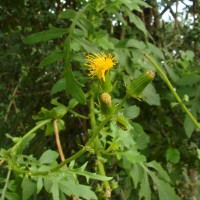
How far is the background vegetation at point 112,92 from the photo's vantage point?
1300 mm

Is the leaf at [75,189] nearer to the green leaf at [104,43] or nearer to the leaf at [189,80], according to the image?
the green leaf at [104,43]

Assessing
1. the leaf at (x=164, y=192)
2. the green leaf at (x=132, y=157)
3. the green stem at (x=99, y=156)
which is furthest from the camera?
the leaf at (x=164, y=192)

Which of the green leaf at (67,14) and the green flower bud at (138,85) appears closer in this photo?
the green flower bud at (138,85)

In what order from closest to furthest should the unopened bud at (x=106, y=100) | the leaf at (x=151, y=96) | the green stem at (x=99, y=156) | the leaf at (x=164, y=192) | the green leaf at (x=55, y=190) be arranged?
the unopened bud at (x=106, y=100)
the green leaf at (x=55, y=190)
the green stem at (x=99, y=156)
the leaf at (x=164, y=192)
the leaf at (x=151, y=96)

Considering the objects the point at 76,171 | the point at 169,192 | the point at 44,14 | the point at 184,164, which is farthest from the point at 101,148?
the point at 44,14

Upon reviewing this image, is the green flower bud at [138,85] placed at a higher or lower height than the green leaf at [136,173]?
higher

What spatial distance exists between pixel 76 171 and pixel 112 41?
23.8 inches

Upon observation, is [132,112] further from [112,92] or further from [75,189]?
[75,189]

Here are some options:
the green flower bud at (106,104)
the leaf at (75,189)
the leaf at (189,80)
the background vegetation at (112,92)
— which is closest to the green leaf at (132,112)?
the background vegetation at (112,92)

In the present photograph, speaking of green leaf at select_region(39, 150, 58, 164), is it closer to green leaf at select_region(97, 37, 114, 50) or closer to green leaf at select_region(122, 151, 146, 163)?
green leaf at select_region(122, 151, 146, 163)

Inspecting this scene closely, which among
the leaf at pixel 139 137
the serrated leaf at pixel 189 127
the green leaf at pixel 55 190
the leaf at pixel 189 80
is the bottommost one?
the green leaf at pixel 55 190

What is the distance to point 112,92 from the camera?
4.80ft

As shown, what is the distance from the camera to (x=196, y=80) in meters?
1.54

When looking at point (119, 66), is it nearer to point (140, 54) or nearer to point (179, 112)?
point (140, 54)
